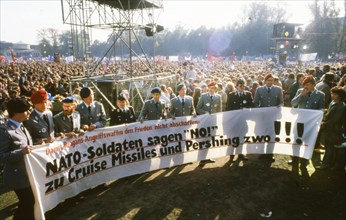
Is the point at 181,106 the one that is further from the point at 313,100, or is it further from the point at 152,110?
the point at 313,100

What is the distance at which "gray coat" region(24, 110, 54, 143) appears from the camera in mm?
5074

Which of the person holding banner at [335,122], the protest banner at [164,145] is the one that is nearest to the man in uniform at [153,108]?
the protest banner at [164,145]

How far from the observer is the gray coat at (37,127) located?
5074 millimetres

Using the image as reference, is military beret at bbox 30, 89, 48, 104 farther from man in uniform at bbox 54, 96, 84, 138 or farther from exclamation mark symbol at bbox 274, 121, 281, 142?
exclamation mark symbol at bbox 274, 121, 281, 142

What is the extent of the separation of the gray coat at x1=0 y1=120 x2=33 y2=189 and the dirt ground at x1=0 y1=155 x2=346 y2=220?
143 cm

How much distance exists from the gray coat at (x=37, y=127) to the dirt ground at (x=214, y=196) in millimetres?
1417

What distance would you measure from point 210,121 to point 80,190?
3.40 metres

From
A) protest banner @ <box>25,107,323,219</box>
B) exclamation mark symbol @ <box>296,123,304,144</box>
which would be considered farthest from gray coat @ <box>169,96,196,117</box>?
exclamation mark symbol @ <box>296,123,304,144</box>

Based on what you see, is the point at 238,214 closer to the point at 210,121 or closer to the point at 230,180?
the point at 230,180

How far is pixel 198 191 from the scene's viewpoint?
5.96 m

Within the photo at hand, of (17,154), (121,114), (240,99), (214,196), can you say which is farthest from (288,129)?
(17,154)

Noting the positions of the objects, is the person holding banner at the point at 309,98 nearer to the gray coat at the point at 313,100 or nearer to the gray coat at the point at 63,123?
the gray coat at the point at 313,100

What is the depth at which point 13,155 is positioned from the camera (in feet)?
12.4

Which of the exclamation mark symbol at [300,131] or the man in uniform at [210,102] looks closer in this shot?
the exclamation mark symbol at [300,131]
